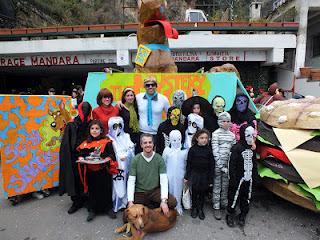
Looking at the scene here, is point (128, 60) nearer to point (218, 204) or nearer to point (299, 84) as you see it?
point (299, 84)

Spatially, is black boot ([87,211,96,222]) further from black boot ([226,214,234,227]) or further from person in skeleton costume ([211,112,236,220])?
black boot ([226,214,234,227])

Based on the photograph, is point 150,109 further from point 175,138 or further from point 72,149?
point 72,149

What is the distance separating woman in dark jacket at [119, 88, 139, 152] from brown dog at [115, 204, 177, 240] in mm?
1071

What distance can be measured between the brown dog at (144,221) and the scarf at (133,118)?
1.16m

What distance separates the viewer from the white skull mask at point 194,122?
129 inches

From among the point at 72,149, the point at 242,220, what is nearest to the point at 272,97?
the point at 242,220

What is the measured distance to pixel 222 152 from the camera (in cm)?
297

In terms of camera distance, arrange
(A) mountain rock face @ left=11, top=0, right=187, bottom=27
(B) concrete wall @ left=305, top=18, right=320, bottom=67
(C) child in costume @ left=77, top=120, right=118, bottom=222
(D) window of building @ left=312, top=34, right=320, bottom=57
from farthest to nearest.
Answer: (A) mountain rock face @ left=11, top=0, right=187, bottom=27, (D) window of building @ left=312, top=34, right=320, bottom=57, (B) concrete wall @ left=305, top=18, right=320, bottom=67, (C) child in costume @ left=77, top=120, right=118, bottom=222

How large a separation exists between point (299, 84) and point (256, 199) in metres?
6.69

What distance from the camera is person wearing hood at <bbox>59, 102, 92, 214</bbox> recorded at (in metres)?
3.14

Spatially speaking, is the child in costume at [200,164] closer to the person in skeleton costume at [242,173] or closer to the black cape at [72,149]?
the person in skeleton costume at [242,173]

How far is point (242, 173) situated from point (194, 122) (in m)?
0.88

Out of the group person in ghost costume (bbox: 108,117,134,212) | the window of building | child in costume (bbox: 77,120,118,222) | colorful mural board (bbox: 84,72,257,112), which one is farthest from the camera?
the window of building

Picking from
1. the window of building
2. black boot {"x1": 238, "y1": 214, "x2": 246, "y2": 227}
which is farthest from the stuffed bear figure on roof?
the window of building
